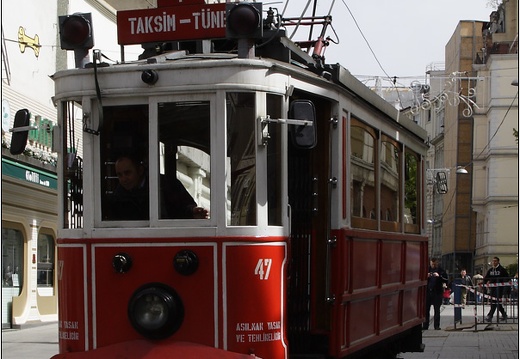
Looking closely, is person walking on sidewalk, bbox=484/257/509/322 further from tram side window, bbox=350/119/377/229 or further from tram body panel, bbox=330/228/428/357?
tram side window, bbox=350/119/377/229

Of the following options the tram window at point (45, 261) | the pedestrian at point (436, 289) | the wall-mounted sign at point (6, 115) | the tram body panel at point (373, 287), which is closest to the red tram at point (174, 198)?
the tram body panel at point (373, 287)

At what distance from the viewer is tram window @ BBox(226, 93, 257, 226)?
7.71 metres

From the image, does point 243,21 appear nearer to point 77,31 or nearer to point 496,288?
point 77,31

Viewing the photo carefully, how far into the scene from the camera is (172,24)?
8156mm

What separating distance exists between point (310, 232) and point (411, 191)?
168 inches

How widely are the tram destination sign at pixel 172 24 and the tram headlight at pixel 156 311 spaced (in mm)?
1881

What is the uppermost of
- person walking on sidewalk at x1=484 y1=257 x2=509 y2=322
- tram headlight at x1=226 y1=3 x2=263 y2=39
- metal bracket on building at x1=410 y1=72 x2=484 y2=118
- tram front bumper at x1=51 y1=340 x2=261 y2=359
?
metal bracket on building at x1=410 y1=72 x2=484 y2=118

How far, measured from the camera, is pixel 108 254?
7801mm

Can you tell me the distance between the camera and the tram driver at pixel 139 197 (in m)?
7.77

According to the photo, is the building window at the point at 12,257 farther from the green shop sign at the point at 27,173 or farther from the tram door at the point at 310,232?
the tram door at the point at 310,232

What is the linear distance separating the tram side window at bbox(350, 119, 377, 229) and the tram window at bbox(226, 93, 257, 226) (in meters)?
1.74

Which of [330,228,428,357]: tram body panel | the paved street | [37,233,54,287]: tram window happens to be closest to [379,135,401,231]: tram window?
[330,228,428,357]: tram body panel

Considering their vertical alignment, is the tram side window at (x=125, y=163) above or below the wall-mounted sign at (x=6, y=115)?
below

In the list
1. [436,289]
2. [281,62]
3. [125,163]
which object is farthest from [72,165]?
[436,289]
